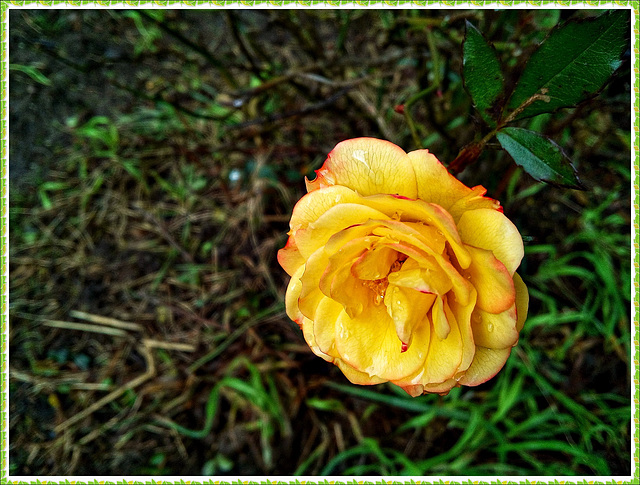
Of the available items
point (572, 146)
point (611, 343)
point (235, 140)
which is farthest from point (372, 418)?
point (572, 146)

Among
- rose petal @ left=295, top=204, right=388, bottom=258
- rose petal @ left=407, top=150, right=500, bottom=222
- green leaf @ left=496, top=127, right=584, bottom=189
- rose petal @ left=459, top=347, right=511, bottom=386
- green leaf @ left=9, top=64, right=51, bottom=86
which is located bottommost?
rose petal @ left=459, top=347, right=511, bottom=386

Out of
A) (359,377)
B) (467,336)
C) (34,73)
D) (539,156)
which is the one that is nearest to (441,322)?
(467,336)

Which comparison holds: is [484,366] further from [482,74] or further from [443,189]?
[482,74]

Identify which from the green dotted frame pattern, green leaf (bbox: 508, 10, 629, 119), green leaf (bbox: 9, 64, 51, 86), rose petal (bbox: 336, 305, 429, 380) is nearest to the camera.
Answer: green leaf (bbox: 508, 10, 629, 119)

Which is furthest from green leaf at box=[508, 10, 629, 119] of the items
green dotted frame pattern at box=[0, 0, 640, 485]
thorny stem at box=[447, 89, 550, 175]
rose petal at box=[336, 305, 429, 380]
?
rose petal at box=[336, 305, 429, 380]

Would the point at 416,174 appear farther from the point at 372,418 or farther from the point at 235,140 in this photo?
the point at 372,418

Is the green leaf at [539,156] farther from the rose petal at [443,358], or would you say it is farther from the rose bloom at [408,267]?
the rose petal at [443,358]

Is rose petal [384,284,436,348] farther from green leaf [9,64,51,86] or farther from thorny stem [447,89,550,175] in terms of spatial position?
green leaf [9,64,51,86]
